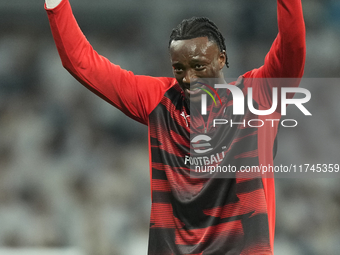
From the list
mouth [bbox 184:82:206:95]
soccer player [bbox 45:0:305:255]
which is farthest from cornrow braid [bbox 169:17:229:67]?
mouth [bbox 184:82:206:95]

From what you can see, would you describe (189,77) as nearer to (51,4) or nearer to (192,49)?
(192,49)

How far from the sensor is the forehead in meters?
1.10

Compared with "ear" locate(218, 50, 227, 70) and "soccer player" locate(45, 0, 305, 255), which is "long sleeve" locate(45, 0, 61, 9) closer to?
"soccer player" locate(45, 0, 305, 255)

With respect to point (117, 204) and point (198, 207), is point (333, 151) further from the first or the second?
point (198, 207)

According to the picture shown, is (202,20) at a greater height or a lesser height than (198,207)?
greater

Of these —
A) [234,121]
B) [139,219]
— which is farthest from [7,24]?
[234,121]

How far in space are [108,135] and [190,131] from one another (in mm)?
1415

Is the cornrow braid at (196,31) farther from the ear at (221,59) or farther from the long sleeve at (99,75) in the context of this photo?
the long sleeve at (99,75)

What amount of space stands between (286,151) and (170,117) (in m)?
1.32

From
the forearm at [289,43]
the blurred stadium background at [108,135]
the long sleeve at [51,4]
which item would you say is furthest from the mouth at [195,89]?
the blurred stadium background at [108,135]

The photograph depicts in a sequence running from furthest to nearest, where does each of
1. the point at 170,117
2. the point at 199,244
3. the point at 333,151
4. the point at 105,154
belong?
the point at 105,154 < the point at 333,151 < the point at 170,117 < the point at 199,244

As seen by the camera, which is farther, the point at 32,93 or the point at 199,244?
the point at 32,93

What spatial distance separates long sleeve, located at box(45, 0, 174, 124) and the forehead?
0.45ft

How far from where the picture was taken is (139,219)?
7.61 feet
